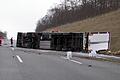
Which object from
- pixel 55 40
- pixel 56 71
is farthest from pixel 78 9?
pixel 56 71

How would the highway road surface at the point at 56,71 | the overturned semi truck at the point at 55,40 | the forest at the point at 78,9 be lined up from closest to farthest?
the highway road surface at the point at 56,71
the overturned semi truck at the point at 55,40
the forest at the point at 78,9

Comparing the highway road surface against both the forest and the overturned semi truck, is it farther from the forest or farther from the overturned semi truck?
the forest

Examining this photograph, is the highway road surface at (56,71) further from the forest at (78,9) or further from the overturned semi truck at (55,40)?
the forest at (78,9)

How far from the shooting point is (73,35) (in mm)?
46969

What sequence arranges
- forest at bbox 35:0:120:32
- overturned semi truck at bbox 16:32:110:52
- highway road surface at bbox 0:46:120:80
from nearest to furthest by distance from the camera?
highway road surface at bbox 0:46:120:80, overturned semi truck at bbox 16:32:110:52, forest at bbox 35:0:120:32

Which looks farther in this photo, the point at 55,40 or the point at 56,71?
the point at 55,40

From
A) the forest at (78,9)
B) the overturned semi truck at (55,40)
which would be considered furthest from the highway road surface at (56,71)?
the forest at (78,9)

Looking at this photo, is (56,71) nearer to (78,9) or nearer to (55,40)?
(55,40)

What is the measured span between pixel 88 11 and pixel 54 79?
8946 centimetres

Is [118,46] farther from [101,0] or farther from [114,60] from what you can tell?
[101,0]

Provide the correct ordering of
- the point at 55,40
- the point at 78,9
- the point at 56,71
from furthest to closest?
1. the point at 78,9
2. the point at 55,40
3. the point at 56,71

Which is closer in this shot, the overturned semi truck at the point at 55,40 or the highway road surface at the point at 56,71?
the highway road surface at the point at 56,71

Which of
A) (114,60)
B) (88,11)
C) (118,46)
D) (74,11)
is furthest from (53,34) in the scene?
(74,11)

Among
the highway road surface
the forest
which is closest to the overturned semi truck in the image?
the highway road surface
